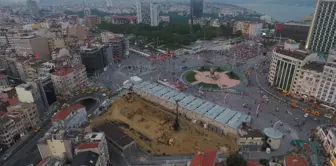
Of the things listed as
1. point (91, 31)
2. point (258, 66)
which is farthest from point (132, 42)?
point (258, 66)

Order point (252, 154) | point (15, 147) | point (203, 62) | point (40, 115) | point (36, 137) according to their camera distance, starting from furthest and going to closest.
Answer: point (203, 62), point (40, 115), point (36, 137), point (15, 147), point (252, 154)

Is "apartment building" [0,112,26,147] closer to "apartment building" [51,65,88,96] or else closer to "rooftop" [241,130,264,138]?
"apartment building" [51,65,88,96]

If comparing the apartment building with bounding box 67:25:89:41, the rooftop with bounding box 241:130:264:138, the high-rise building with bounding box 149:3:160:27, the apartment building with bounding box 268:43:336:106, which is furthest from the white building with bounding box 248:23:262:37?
the rooftop with bounding box 241:130:264:138

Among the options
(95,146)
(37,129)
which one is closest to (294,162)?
(95,146)

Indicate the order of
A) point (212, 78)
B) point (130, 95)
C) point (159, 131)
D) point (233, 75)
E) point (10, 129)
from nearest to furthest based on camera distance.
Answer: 1. point (10, 129)
2. point (159, 131)
3. point (130, 95)
4. point (212, 78)
5. point (233, 75)

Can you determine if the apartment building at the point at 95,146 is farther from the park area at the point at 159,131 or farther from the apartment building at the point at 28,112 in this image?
the apartment building at the point at 28,112

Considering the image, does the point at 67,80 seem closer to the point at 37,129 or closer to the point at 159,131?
the point at 37,129

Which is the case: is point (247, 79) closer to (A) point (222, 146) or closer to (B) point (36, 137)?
(A) point (222, 146)
